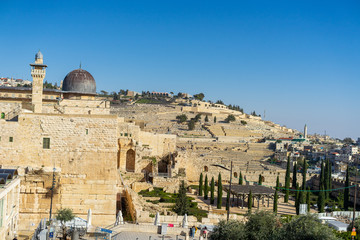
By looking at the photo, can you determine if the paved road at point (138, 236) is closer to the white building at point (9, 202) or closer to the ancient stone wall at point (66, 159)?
the ancient stone wall at point (66, 159)

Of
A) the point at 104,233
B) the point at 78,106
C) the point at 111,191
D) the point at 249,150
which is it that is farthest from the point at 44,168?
the point at 249,150

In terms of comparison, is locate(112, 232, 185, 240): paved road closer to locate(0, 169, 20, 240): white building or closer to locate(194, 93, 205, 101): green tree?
locate(0, 169, 20, 240): white building

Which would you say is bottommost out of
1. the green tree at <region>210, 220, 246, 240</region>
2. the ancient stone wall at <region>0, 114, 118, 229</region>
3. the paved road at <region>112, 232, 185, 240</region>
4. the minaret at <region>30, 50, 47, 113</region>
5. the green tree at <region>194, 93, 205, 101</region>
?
the paved road at <region>112, 232, 185, 240</region>

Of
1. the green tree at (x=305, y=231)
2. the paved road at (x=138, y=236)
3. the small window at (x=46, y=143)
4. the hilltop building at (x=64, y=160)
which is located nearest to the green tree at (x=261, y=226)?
the green tree at (x=305, y=231)

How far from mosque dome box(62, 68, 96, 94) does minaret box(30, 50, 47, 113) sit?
26.4ft

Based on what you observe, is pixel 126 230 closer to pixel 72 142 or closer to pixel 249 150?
pixel 72 142

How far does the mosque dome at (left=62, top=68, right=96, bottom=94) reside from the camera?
26922 millimetres

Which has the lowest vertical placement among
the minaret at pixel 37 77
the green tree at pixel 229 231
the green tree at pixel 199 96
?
the green tree at pixel 229 231

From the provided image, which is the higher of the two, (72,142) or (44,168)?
(72,142)

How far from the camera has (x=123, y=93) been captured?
352 ft

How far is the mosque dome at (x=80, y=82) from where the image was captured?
2692 centimetres

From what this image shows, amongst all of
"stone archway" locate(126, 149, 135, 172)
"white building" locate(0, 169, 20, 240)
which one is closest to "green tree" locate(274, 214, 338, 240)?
"white building" locate(0, 169, 20, 240)

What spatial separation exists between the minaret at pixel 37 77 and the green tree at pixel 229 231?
1014 cm

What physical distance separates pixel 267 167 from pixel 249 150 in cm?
1262
